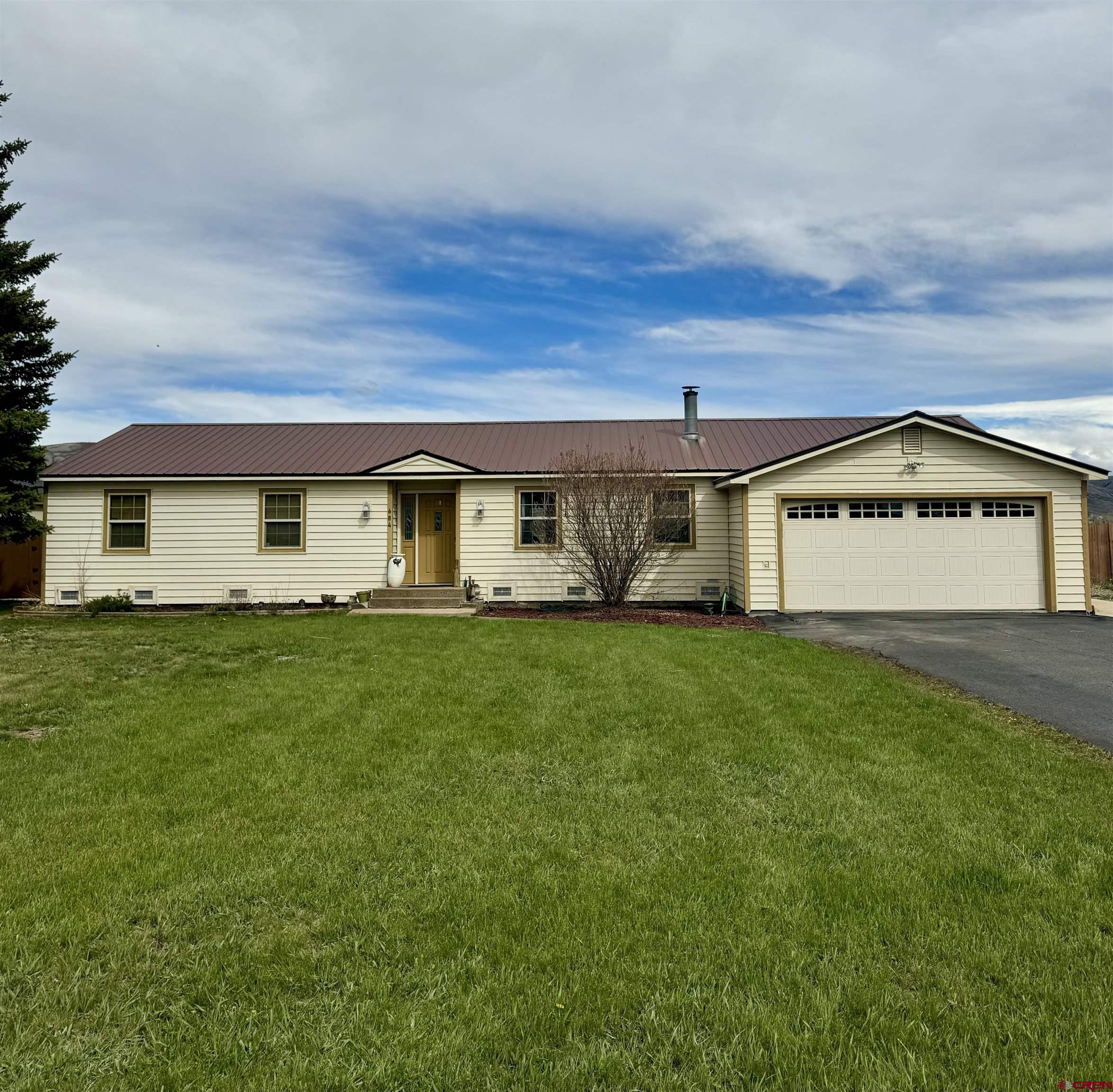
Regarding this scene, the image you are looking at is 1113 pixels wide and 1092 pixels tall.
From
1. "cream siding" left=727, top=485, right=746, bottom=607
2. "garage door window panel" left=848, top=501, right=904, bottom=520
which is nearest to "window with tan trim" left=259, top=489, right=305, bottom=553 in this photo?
"cream siding" left=727, top=485, right=746, bottom=607

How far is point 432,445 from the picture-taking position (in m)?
17.7

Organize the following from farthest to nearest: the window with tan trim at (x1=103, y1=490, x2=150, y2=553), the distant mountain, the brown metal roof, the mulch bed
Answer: the distant mountain
the brown metal roof
the window with tan trim at (x1=103, y1=490, x2=150, y2=553)
the mulch bed

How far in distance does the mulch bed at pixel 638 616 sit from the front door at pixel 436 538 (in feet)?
6.10

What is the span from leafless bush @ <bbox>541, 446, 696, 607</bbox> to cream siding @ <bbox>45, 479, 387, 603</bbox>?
15.1ft

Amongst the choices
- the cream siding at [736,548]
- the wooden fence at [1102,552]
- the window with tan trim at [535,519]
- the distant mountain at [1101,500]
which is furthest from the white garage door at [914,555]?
the distant mountain at [1101,500]

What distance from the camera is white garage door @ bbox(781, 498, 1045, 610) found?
1378 centimetres

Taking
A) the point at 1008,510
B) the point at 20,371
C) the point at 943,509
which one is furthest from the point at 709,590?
the point at 20,371

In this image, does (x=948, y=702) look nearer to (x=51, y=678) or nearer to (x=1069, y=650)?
(x=1069, y=650)

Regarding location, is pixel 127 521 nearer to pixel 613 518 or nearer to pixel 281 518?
pixel 281 518

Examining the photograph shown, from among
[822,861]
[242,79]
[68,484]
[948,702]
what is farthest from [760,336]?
[822,861]

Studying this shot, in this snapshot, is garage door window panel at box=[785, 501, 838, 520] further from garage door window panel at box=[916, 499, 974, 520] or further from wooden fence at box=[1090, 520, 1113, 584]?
wooden fence at box=[1090, 520, 1113, 584]

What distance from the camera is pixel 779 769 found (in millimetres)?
4668

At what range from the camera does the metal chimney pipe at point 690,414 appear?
1739 cm

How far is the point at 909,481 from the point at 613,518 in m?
6.38
